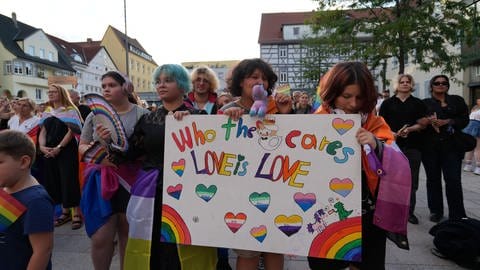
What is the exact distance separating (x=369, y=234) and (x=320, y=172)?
1.42ft

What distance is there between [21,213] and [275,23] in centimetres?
5247

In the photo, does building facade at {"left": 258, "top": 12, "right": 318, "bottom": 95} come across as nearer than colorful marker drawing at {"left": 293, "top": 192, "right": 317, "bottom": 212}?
No

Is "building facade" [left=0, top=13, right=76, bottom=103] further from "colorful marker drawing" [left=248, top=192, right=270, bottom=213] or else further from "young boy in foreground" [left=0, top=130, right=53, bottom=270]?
"colorful marker drawing" [left=248, top=192, right=270, bottom=213]

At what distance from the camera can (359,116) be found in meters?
1.70

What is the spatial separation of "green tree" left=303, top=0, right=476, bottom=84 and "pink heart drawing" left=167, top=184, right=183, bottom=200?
10.4 m

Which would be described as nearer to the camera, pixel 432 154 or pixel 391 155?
pixel 391 155

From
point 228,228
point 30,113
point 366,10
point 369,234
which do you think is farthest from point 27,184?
point 366,10

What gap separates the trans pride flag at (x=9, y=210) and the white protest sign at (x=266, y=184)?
0.68 m

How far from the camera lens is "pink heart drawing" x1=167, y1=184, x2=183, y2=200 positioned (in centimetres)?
197

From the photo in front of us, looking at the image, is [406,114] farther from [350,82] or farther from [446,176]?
[350,82]

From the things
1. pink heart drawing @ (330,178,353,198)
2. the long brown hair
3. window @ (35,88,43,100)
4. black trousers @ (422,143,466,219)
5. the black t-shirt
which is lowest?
black trousers @ (422,143,466,219)

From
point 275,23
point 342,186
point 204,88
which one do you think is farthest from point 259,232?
point 275,23

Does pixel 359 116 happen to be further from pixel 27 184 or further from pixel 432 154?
pixel 432 154

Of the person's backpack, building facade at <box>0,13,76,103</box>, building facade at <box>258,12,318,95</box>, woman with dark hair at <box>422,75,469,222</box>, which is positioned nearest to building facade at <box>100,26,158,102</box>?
building facade at <box>0,13,76,103</box>
